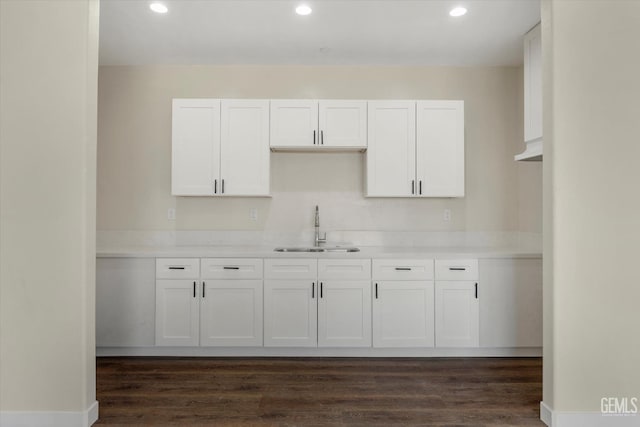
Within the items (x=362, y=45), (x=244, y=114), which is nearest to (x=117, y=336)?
(x=244, y=114)

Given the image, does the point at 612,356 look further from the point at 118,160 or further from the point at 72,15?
the point at 118,160

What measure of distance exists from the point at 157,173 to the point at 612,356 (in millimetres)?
3726

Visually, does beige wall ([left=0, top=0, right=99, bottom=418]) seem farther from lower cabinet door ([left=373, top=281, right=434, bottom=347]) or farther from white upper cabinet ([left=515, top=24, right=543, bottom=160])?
white upper cabinet ([left=515, top=24, right=543, bottom=160])

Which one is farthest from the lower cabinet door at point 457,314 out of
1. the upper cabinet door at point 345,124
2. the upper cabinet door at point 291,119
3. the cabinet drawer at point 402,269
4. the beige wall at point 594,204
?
the upper cabinet door at point 291,119

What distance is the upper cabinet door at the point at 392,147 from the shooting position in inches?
136

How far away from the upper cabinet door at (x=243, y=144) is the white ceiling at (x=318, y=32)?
0.52 meters

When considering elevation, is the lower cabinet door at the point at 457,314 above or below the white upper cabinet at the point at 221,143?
below

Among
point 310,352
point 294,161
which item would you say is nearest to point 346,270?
point 310,352

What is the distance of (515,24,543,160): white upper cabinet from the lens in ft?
9.21

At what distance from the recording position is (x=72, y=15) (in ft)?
6.95

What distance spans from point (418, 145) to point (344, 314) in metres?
1.58

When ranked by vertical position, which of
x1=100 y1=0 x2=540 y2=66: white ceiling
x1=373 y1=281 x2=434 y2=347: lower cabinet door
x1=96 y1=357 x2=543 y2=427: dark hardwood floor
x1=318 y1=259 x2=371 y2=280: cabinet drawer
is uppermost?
x1=100 y1=0 x2=540 y2=66: white ceiling

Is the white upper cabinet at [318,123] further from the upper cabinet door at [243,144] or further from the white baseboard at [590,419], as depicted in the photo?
the white baseboard at [590,419]

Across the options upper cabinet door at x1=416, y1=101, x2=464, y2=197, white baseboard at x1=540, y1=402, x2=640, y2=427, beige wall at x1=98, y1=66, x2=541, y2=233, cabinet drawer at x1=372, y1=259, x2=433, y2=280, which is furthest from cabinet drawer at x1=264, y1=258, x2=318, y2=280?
white baseboard at x1=540, y1=402, x2=640, y2=427
